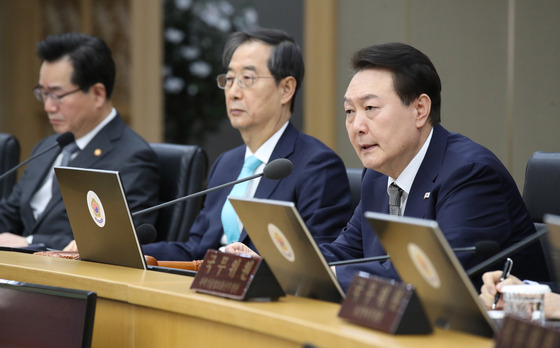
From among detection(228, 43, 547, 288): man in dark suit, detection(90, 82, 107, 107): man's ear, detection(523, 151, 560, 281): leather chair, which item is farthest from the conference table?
detection(90, 82, 107, 107): man's ear

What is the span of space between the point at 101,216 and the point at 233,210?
82 centimetres

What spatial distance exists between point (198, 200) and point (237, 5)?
101 inches

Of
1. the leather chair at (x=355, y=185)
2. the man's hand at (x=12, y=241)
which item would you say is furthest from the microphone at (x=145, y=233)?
the man's hand at (x=12, y=241)

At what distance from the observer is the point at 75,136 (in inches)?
132

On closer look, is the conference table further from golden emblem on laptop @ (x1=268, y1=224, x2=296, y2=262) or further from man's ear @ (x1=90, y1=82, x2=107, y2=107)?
man's ear @ (x1=90, y1=82, x2=107, y2=107)

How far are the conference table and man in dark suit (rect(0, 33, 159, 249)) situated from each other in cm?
116

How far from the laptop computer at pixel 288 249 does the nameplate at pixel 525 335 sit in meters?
0.41

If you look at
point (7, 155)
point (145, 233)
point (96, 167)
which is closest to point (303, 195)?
point (145, 233)

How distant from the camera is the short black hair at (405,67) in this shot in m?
2.06

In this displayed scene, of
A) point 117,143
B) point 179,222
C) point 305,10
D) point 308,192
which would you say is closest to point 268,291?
point 308,192

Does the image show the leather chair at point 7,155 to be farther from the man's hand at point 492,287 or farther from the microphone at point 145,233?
the man's hand at point 492,287

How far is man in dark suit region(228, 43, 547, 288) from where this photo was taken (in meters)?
1.90

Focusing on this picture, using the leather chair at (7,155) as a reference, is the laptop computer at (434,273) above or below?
above

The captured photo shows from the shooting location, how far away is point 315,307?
144cm
